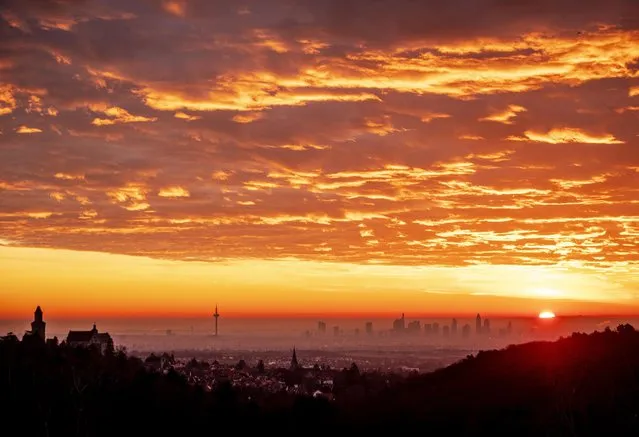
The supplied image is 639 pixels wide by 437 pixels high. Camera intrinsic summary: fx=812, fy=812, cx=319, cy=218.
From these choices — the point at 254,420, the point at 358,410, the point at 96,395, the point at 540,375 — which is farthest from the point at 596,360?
the point at 96,395

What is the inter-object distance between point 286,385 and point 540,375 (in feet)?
156

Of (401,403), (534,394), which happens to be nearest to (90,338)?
(401,403)

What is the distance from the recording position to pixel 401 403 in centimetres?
4941

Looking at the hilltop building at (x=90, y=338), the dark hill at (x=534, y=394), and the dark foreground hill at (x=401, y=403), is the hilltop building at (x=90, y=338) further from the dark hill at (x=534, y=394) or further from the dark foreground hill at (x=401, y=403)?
the dark hill at (x=534, y=394)

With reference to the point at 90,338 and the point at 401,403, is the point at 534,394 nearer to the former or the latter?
the point at 401,403

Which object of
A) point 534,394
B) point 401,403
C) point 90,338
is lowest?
point 401,403

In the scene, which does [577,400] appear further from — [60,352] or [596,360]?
[60,352]

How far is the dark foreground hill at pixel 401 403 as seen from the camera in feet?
131

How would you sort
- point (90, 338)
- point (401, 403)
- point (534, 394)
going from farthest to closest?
point (90, 338), point (401, 403), point (534, 394)

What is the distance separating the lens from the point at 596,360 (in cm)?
4947

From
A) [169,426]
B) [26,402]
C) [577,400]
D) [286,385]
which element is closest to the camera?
[577,400]

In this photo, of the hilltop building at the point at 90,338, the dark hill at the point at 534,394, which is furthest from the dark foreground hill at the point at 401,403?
the hilltop building at the point at 90,338

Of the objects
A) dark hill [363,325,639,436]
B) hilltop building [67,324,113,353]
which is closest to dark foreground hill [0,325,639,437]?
dark hill [363,325,639,436]

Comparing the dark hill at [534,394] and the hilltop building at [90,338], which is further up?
the hilltop building at [90,338]
